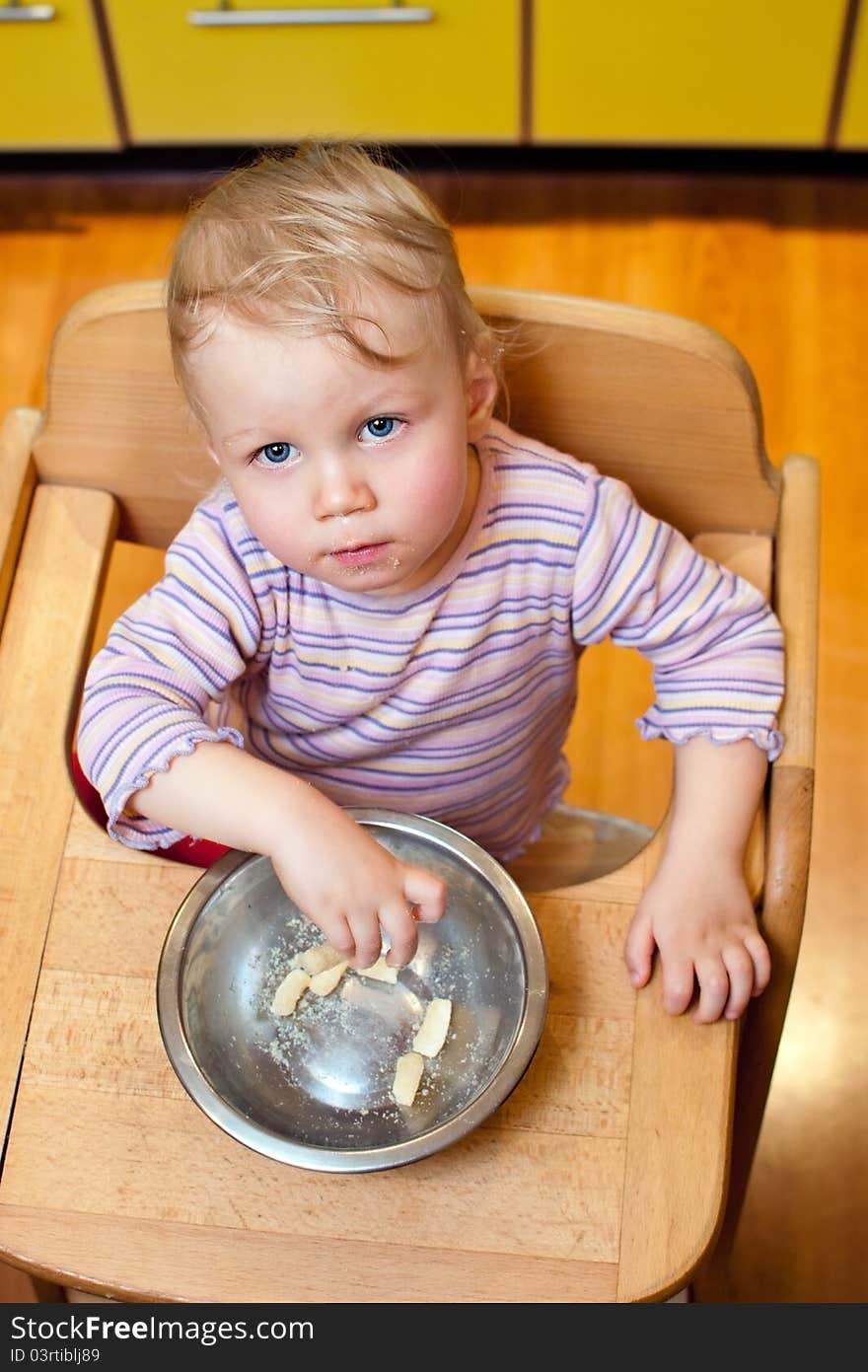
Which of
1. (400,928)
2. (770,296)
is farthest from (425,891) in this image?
(770,296)

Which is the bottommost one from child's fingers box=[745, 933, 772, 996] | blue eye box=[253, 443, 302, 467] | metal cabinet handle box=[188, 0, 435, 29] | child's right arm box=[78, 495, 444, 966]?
child's fingers box=[745, 933, 772, 996]

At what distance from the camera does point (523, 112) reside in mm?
2086

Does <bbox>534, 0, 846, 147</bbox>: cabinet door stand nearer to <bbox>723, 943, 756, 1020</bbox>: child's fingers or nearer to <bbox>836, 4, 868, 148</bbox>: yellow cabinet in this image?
<bbox>836, 4, 868, 148</bbox>: yellow cabinet

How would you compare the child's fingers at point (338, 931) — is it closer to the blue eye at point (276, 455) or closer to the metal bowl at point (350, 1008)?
the metal bowl at point (350, 1008)

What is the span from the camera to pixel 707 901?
0.82 metres

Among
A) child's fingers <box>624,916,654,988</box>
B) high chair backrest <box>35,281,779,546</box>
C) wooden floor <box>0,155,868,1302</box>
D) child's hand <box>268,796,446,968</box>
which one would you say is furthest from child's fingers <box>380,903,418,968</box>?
wooden floor <box>0,155,868,1302</box>

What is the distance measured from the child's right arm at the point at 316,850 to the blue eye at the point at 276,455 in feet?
0.49

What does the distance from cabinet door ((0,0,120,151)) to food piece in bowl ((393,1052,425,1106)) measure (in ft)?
5.17

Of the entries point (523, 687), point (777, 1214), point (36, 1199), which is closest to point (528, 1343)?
point (36, 1199)

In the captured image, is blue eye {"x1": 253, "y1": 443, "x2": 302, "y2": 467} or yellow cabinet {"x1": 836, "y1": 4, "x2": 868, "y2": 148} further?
yellow cabinet {"x1": 836, "y1": 4, "x2": 868, "y2": 148}

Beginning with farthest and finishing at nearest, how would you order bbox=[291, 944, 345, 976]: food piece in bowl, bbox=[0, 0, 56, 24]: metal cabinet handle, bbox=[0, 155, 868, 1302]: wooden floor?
bbox=[0, 0, 56, 24]: metal cabinet handle, bbox=[0, 155, 868, 1302]: wooden floor, bbox=[291, 944, 345, 976]: food piece in bowl

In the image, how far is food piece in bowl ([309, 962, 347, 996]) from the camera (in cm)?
83

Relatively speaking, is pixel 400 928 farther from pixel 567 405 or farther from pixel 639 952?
pixel 567 405

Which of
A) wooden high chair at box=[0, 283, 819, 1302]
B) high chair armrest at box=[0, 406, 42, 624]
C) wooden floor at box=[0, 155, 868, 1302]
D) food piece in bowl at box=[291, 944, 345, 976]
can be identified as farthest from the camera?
wooden floor at box=[0, 155, 868, 1302]
